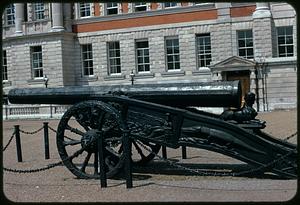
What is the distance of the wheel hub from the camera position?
8625 millimetres

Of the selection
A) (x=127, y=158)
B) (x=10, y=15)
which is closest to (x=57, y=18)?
(x=10, y=15)

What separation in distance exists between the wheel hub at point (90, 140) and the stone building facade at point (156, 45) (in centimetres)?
2612

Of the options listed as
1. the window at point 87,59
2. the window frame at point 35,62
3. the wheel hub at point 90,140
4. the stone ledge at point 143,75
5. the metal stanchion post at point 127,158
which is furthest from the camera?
the window frame at point 35,62

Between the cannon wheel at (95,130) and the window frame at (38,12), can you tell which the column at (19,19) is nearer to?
the window frame at (38,12)

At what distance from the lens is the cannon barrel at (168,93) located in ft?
27.9

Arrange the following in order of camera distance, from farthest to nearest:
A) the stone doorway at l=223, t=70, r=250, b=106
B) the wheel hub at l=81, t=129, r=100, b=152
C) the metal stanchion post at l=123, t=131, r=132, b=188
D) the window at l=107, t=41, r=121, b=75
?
the window at l=107, t=41, r=121, b=75
the stone doorway at l=223, t=70, r=250, b=106
the wheel hub at l=81, t=129, r=100, b=152
the metal stanchion post at l=123, t=131, r=132, b=188

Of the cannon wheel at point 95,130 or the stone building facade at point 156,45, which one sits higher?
the stone building facade at point 156,45

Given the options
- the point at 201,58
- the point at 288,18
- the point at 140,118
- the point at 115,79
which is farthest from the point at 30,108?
the point at 140,118

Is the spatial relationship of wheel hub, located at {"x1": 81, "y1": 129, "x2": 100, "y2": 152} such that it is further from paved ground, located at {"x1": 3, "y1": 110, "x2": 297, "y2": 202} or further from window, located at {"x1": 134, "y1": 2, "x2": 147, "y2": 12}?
window, located at {"x1": 134, "y1": 2, "x2": 147, "y2": 12}

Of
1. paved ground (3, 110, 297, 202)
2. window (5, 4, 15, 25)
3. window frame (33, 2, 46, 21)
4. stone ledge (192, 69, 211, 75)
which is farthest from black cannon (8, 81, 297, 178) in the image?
window (5, 4, 15, 25)

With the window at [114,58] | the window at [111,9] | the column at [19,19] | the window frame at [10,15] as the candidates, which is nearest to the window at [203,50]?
the window at [114,58]

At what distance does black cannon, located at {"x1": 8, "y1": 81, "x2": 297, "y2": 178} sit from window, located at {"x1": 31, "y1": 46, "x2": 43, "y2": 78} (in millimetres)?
35941

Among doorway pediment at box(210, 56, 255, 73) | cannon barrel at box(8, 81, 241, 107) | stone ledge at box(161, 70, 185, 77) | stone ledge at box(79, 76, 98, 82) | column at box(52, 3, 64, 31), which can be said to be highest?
column at box(52, 3, 64, 31)

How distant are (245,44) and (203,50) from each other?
3287 millimetres
